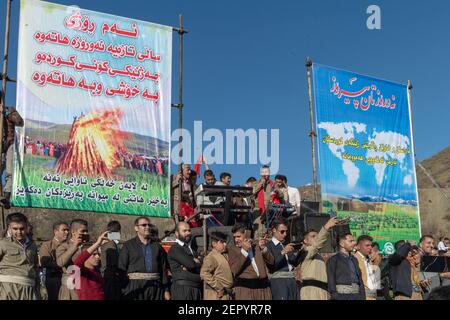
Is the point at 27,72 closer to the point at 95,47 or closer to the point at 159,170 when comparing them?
the point at 95,47

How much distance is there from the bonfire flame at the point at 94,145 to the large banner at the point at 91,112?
18 mm

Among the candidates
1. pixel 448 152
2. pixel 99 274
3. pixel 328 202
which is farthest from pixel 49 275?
pixel 448 152

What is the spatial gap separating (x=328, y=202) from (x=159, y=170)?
141 inches

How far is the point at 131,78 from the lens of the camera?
12.0 meters

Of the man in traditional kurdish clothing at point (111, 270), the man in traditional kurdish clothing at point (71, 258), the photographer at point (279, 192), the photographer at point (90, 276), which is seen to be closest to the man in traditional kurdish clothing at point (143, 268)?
the man in traditional kurdish clothing at point (111, 270)

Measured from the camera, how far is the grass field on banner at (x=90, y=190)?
1052 centimetres

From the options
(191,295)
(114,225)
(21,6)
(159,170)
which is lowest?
(191,295)

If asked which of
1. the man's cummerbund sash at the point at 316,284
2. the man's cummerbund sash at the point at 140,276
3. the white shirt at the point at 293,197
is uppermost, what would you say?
the white shirt at the point at 293,197

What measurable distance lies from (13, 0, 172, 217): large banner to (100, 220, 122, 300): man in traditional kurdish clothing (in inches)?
152

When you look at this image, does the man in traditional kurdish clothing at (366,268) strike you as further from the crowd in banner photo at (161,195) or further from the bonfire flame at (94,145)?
the bonfire flame at (94,145)

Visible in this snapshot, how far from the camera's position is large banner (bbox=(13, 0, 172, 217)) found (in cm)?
1076

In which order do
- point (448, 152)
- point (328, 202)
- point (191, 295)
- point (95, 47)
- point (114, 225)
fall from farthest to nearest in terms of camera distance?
1. point (448, 152)
2. point (328, 202)
3. point (95, 47)
4. point (114, 225)
5. point (191, 295)

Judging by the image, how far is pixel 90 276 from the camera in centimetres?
629

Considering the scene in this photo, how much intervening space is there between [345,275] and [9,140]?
6.28 meters
